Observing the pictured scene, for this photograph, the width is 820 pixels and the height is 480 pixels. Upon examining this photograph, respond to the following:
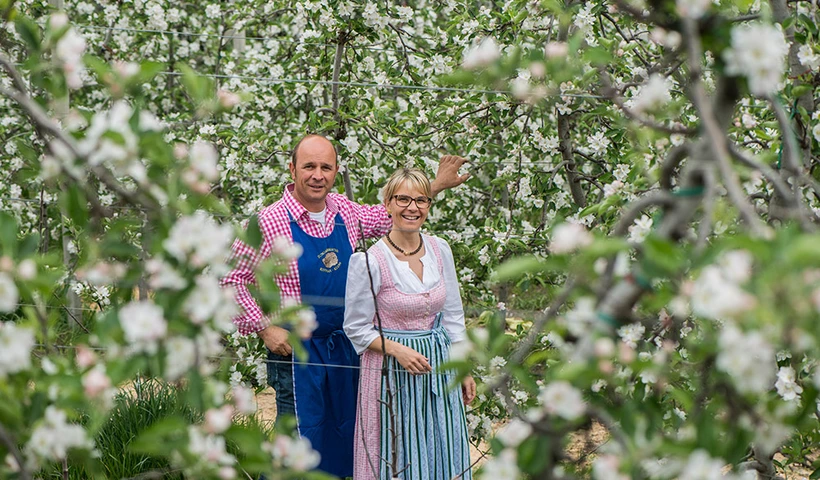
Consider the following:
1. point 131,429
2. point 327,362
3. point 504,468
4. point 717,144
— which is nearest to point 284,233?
point 327,362

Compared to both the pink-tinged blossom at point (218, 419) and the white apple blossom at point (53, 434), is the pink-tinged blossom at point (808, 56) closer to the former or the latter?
the pink-tinged blossom at point (218, 419)

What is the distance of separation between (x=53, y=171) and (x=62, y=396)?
344 millimetres

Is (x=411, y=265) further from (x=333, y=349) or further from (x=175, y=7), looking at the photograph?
(x=175, y=7)

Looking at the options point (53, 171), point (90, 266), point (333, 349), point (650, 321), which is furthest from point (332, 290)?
point (53, 171)

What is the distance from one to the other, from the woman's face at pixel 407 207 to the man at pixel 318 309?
0.26 metres

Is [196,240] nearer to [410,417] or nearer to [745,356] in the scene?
[745,356]

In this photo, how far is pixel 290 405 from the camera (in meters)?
2.93

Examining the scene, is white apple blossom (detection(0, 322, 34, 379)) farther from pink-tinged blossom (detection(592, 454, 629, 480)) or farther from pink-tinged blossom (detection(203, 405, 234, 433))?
pink-tinged blossom (detection(592, 454, 629, 480))

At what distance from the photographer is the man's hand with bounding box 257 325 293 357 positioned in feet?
Answer: 9.01

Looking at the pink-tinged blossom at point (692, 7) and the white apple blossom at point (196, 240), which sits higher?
the pink-tinged blossom at point (692, 7)

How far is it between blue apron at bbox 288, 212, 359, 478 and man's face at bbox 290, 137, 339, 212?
0.10m

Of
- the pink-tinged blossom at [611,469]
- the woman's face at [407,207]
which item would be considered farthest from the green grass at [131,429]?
the pink-tinged blossom at [611,469]

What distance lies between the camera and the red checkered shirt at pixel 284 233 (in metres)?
2.72

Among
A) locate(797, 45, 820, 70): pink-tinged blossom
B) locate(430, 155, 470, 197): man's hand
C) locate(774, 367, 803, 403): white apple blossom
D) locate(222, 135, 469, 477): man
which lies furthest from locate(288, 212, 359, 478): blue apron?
locate(797, 45, 820, 70): pink-tinged blossom
